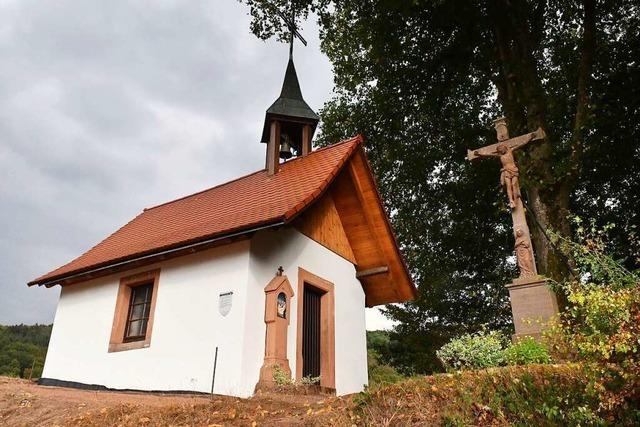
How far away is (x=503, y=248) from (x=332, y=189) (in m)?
10.2

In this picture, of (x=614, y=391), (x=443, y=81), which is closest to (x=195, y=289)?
(x=614, y=391)

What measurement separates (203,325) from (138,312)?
7.10 ft

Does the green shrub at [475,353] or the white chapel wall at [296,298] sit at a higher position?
the white chapel wall at [296,298]

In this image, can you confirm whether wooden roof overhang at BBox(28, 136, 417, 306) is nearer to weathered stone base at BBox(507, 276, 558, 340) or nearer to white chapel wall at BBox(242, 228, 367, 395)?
white chapel wall at BBox(242, 228, 367, 395)

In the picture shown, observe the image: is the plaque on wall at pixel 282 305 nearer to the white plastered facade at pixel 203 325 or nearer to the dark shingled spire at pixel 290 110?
the white plastered facade at pixel 203 325

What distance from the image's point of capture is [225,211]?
35.0 ft

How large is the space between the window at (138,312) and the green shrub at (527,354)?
268 inches

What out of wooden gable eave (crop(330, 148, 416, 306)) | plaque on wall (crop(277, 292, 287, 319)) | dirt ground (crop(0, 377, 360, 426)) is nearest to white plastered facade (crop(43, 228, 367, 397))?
plaque on wall (crop(277, 292, 287, 319))

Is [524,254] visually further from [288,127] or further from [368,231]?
[288,127]

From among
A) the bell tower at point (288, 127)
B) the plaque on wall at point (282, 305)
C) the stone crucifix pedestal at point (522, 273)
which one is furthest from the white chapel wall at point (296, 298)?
the stone crucifix pedestal at point (522, 273)

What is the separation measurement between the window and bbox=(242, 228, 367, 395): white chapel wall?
8.69ft

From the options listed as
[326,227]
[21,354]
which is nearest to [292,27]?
[326,227]

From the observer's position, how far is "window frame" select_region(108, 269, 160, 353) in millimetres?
9711

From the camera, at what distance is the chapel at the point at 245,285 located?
8.69 meters
